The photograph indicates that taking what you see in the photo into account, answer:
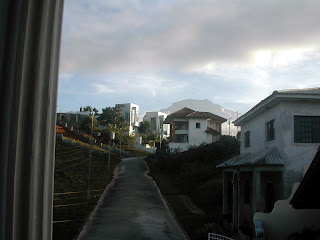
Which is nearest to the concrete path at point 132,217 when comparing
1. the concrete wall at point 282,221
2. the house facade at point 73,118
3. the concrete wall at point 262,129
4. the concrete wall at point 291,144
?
the concrete wall at point 291,144

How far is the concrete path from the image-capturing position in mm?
15273

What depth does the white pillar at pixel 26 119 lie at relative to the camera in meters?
2.01

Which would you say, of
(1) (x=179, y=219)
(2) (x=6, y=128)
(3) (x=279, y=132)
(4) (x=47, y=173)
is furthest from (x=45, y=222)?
(1) (x=179, y=219)

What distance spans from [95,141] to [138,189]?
124 ft

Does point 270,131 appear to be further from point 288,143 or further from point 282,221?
point 282,221

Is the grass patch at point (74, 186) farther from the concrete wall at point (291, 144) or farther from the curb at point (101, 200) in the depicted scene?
the concrete wall at point (291, 144)

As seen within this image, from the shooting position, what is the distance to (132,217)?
763 inches

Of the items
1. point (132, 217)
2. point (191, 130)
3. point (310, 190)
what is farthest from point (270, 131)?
point (191, 130)

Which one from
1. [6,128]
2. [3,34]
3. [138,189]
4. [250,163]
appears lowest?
[138,189]

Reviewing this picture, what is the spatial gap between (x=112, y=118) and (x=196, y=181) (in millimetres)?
49589

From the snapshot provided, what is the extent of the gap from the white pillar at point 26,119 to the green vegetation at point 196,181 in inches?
507

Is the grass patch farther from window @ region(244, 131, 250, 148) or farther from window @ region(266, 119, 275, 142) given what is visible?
window @ region(244, 131, 250, 148)

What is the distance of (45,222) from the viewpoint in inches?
85.1

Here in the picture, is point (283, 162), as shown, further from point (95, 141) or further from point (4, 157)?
point (95, 141)
